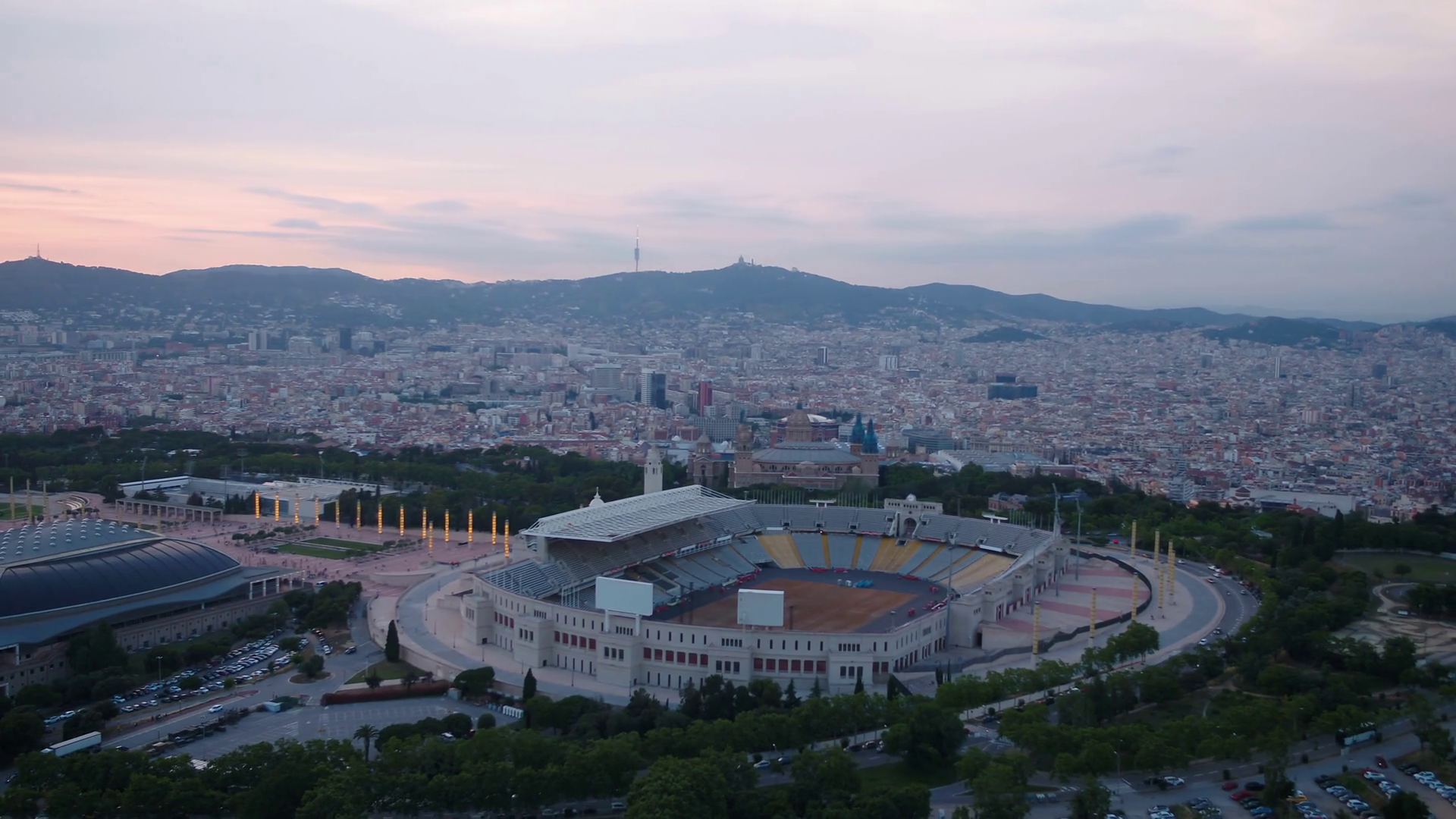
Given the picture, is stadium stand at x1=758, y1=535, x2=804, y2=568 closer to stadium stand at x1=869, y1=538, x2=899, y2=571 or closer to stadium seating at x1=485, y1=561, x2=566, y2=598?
stadium stand at x1=869, y1=538, x2=899, y2=571

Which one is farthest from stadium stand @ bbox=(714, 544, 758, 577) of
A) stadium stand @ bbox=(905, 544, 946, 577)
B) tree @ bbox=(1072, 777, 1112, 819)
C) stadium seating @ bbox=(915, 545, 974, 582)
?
tree @ bbox=(1072, 777, 1112, 819)

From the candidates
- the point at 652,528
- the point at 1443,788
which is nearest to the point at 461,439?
the point at 652,528

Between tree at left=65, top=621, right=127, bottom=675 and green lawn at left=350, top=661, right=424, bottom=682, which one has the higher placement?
tree at left=65, top=621, right=127, bottom=675

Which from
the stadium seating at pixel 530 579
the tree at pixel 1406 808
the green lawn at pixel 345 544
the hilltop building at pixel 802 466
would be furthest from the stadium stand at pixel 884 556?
the tree at pixel 1406 808

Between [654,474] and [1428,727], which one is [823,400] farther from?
[1428,727]

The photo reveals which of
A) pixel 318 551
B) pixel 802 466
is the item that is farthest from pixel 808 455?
pixel 318 551

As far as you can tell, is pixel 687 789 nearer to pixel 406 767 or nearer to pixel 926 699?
pixel 406 767

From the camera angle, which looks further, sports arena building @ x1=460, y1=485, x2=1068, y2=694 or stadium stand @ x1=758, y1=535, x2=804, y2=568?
stadium stand @ x1=758, y1=535, x2=804, y2=568
